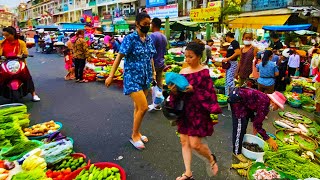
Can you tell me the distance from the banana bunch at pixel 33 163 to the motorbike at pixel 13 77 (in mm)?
3518

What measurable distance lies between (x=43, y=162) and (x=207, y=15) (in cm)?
2124

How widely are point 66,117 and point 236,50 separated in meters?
4.15

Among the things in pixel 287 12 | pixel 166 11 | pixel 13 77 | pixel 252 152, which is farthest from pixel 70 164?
pixel 166 11

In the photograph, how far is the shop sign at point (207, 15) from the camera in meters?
21.0

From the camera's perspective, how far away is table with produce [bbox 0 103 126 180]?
8.71 feet

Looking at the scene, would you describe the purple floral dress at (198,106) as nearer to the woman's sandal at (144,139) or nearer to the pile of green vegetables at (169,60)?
the woman's sandal at (144,139)

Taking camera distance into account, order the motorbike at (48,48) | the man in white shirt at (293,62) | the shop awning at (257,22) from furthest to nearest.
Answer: the motorbike at (48,48) → the shop awning at (257,22) → the man in white shirt at (293,62)

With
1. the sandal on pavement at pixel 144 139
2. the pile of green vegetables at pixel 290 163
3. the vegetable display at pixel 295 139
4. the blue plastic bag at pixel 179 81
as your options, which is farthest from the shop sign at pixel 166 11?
the blue plastic bag at pixel 179 81

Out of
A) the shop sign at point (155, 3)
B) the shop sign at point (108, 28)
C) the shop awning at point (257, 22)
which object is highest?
the shop sign at point (155, 3)

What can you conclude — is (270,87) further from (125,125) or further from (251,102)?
(125,125)

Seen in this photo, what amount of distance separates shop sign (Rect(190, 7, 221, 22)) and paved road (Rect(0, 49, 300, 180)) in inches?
641

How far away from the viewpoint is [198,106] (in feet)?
8.57

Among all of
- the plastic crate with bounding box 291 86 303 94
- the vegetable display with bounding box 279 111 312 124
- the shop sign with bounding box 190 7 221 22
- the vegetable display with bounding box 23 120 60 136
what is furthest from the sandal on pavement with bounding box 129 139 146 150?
the shop sign with bounding box 190 7 221 22

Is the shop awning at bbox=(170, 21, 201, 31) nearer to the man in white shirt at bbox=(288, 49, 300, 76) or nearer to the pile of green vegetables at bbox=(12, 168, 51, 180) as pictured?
the man in white shirt at bbox=(288, 49, 300, 76)
